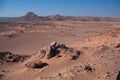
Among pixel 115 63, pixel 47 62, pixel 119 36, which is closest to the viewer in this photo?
pixel 115 63

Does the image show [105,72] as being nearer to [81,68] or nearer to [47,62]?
[81,68]

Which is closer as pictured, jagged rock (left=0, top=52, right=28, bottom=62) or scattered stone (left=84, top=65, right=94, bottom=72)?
scattered stone (left=84, top=65, right=94, bottom=72)

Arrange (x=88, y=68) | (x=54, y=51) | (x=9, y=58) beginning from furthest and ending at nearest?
(x=9, y=58)
(x=54, y=51)
(x=88, y=68)

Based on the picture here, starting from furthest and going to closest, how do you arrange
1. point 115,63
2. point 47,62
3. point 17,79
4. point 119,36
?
1. point 119,36
2. point 47,62
3. point 17,79
4. point 115,63

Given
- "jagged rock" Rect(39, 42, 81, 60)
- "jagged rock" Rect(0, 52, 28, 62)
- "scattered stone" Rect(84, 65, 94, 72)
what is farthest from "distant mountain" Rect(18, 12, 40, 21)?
"scattered stone" Rect(84, 65, 94, 72)

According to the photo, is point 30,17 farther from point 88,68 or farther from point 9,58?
point 88,68

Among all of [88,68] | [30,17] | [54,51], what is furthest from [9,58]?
[30,17]

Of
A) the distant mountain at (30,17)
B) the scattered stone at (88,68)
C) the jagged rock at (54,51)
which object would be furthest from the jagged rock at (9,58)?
the distant mountain at (30,17)

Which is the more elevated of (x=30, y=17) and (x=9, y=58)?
(x=9, y=58)

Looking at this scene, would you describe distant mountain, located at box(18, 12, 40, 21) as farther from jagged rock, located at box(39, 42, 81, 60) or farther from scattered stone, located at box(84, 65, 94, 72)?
scattered stone, located at box(84, 65, 94, 72)

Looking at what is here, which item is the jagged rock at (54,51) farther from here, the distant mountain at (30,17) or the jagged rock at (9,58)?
the distant mountain at (30,17)

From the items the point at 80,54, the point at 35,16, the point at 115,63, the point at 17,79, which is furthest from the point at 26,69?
the point at 35,16
